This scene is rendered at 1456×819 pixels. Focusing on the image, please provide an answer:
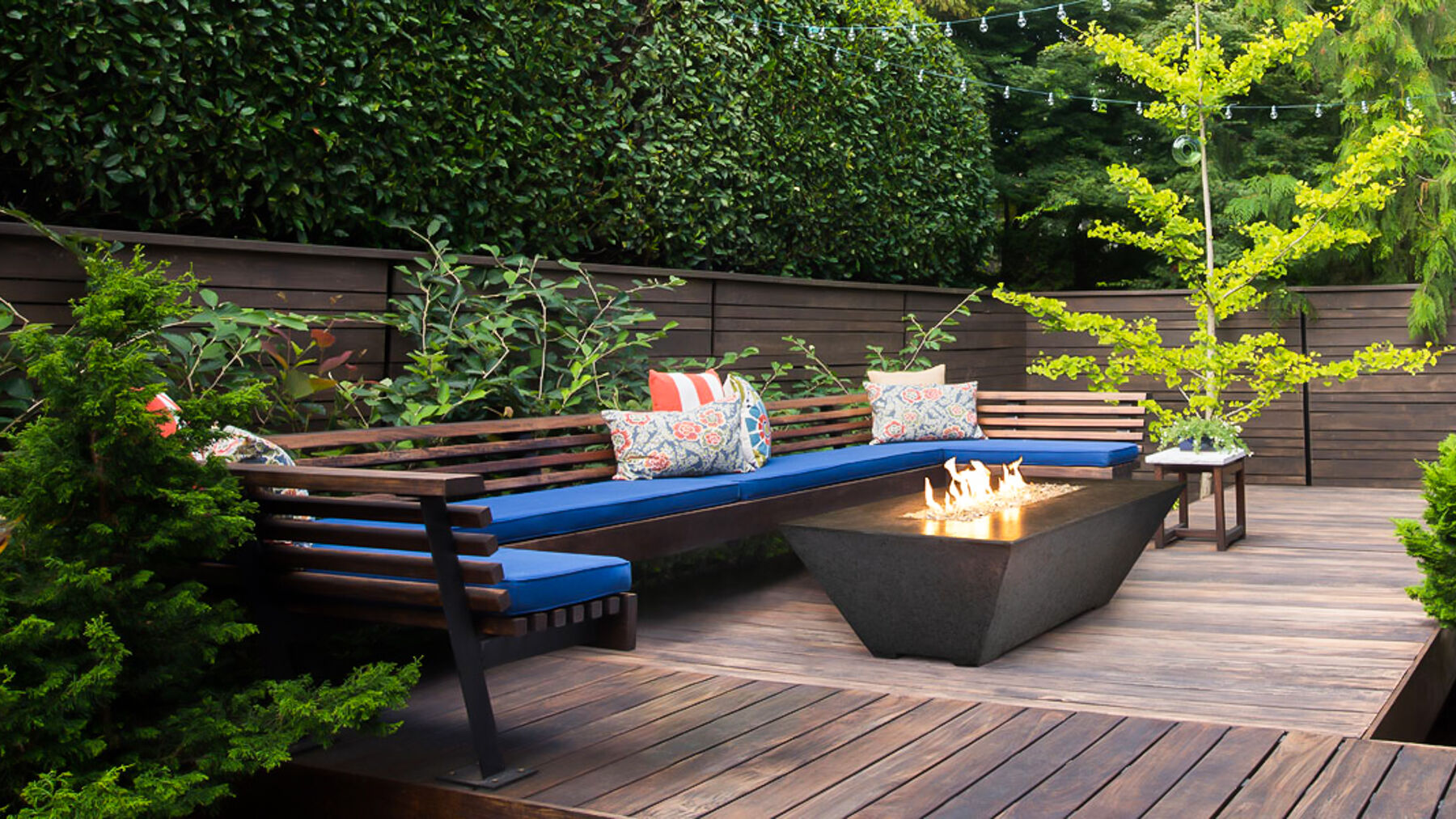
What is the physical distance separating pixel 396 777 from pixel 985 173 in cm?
769

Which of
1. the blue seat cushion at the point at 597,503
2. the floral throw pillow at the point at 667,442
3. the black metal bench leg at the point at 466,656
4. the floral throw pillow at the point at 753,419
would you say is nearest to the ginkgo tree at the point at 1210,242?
the floral throw pillow at the point at 753,419

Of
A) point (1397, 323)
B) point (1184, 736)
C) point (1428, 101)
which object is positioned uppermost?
point (1428, 101)

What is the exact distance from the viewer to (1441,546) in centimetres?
416

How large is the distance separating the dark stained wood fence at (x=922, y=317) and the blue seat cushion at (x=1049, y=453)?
1.26 m

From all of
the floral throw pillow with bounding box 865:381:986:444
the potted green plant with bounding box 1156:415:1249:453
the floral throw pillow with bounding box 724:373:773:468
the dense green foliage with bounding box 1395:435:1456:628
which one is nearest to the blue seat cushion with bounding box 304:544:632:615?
the floral throw pillow with bounding box 724:373:773:468

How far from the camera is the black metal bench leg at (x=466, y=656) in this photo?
2609 mm

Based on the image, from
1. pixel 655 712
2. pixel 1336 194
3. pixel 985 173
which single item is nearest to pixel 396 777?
pixel 655 712

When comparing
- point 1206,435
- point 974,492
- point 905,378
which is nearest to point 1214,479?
point 1206,435

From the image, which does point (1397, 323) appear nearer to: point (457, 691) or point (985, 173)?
point (985, 173)

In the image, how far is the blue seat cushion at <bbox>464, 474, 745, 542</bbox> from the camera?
12.7 feet

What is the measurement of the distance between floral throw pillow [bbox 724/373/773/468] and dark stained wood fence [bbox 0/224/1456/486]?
75 centimetres

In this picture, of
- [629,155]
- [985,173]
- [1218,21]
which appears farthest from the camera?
[1218,21]

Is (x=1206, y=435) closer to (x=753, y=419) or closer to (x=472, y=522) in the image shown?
(x=753, y=419)

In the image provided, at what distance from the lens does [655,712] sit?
323 cm
